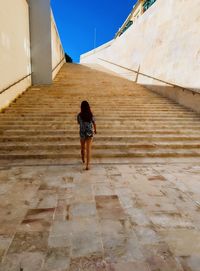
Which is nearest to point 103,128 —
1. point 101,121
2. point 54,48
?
point 101,121

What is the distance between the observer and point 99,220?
318 cm

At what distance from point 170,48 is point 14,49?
24.2 feet

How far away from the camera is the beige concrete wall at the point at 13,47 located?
877 cm

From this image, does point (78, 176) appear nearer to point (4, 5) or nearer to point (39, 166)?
point (39, 166)

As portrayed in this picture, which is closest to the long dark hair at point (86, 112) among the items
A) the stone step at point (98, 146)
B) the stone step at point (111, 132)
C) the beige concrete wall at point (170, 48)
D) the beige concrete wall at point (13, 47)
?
the stone step at point (98, 146)

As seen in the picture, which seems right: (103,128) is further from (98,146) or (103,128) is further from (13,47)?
(13,47)

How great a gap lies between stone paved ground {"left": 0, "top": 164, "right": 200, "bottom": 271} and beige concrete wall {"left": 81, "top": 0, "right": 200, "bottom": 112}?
247 inches

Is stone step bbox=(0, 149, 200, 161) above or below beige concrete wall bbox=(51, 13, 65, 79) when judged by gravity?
below

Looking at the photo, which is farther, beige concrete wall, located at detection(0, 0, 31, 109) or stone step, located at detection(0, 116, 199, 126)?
beige concrete wall, located at detection(0, 0, 31, 109)

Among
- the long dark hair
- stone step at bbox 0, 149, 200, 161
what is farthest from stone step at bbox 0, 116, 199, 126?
the long dark hair

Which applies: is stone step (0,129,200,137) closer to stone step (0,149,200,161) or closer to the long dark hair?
stone step (0,149,200,161)

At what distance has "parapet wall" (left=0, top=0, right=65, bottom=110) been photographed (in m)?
8.77

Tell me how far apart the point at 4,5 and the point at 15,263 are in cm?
912

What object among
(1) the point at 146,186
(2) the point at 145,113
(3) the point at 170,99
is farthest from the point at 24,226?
(3) the point at 170,99
